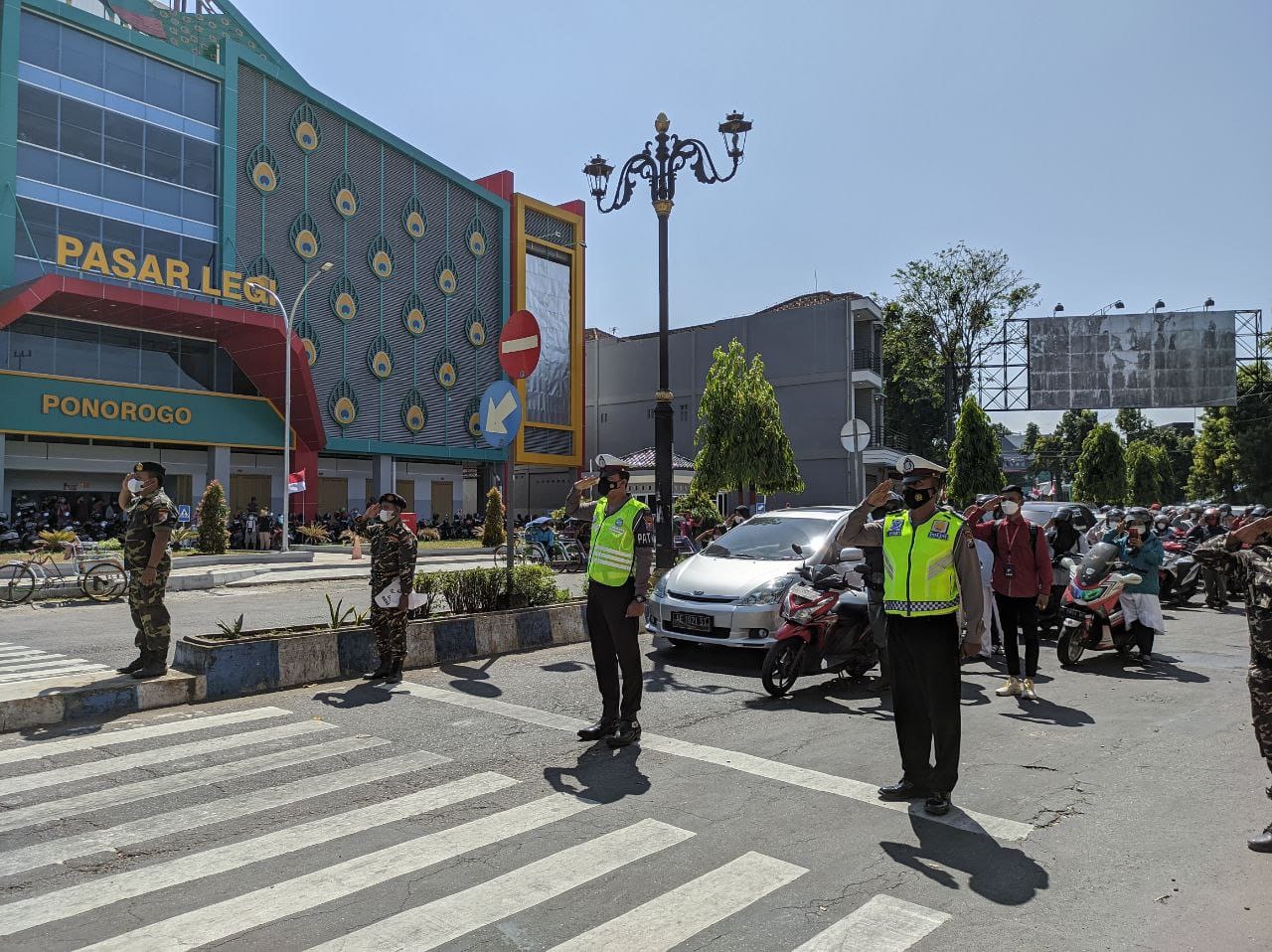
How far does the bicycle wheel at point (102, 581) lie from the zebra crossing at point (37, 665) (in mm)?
5323

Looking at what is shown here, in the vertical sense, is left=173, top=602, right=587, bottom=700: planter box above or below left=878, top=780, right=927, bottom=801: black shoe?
above

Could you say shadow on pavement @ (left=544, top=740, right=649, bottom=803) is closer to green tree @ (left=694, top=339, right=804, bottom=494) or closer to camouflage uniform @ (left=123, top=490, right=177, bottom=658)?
camouflage uniform @ (left=123, top=490, right=177, bottom=658)

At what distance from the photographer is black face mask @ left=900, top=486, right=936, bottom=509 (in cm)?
500

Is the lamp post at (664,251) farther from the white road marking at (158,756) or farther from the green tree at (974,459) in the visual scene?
the green tree at (974,459)

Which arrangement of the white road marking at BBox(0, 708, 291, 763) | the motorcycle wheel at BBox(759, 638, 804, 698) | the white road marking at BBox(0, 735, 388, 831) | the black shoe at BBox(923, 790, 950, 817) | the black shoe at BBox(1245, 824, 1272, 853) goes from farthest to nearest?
the motorcycle wheel at BBox(759, 638, 804, 698), the white road marking at BBox(0, 708, 291, 763), the black shoe at BBox(923, 790, 950, 817), the white road marking at BBox(0, 735, 388, 831), the black shoe at BBox(1245, 824, 1272, 853)

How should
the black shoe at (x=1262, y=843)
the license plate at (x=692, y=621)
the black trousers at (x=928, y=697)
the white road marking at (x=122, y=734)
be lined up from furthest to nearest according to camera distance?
the license plate at (x=692, y=621)
the white road marking at (x=122, y=734)
the black trousers at (x=928, y=697)
the black shoe at (x=1262, y=843)

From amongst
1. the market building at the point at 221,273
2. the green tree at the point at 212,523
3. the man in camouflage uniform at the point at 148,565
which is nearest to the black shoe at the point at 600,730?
the man in camouflage uniform at the point at 148,565

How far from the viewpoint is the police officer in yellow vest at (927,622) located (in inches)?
190

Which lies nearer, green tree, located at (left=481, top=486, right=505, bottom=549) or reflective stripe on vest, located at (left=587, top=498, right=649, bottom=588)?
reflective stripe on vest, located at (left=587, top=498, right=649, bottom=588)

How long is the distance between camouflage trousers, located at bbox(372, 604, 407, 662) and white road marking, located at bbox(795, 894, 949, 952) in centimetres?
533

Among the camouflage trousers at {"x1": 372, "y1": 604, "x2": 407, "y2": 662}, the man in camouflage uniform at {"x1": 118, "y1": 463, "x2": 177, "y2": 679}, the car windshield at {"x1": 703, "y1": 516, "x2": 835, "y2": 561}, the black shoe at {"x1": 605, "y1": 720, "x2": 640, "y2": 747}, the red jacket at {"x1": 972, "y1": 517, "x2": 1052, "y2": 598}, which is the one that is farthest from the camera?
the car windshield at {"x1": 703, "y1": 516, "x2": 835, "y2": 561}

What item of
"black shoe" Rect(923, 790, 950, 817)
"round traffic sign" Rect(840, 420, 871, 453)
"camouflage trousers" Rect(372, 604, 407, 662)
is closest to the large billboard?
"round traffic sign" Rect(840, 420, 871, 453)

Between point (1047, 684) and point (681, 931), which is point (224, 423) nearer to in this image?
point (1047, 684)

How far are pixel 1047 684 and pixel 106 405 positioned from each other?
31.3 metres
